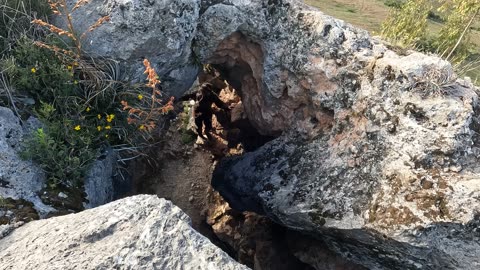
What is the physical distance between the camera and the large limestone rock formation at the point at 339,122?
5301mm

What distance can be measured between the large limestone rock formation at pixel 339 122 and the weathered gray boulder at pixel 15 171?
1.47m

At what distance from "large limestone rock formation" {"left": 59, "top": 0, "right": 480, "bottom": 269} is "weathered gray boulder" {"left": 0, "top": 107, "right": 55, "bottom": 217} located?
147 cm

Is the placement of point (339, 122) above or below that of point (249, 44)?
below

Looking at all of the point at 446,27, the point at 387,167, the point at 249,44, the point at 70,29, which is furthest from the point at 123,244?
the point at 446,27

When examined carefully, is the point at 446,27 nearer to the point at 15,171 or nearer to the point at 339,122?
the point at 339,122

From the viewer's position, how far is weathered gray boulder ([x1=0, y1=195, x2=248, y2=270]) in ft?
10.8


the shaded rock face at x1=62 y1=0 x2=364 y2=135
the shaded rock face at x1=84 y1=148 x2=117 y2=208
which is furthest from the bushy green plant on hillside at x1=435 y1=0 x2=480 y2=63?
the shaded rock face at x1=84 y1=148 x2=117 y2=208

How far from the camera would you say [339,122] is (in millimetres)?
6453

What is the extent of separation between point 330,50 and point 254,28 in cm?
130

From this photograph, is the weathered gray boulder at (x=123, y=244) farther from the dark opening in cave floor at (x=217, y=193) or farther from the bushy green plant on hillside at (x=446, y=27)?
the bushy green plant on hillside at (x=446, y=27)

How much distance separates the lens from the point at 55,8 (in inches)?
233

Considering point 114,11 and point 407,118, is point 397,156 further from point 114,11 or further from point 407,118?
point 114,11

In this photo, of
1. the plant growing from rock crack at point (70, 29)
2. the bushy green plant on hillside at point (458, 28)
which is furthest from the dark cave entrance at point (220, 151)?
the bushy green plant on hillside at point (458, 28)

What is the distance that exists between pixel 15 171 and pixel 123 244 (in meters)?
2.31
